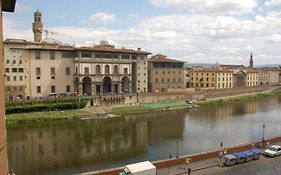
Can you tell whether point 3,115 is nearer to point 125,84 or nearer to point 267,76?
point 125,84

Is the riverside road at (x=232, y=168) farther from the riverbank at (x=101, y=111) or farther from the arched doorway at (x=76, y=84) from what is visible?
the arched doorway at (x=76, y=84)

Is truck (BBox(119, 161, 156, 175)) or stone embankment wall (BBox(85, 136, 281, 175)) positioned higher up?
truck (BBox(119, 161, 156, 175))

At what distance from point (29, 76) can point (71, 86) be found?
8951 mm

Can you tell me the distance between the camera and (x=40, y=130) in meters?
49.7

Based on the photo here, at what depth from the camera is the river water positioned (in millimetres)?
33938

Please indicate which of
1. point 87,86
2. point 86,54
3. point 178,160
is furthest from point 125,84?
point 178,160

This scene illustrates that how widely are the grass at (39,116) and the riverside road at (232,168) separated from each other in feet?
120

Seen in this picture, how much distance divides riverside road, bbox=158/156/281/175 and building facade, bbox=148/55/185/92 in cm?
5904

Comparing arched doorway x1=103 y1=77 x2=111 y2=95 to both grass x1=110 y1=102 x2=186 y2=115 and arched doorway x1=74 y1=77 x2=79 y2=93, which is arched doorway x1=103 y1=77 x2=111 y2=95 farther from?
grass x1=110 y1=102 x2=186 y2=115

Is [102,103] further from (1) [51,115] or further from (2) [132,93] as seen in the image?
(1) [51,115]

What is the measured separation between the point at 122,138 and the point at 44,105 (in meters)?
21.9

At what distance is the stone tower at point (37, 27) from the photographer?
282 ft

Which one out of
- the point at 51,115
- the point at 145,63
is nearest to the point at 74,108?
the point at 51,115

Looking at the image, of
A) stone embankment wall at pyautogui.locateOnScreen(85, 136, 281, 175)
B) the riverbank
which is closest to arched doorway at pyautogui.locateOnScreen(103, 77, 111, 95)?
the riverbank
